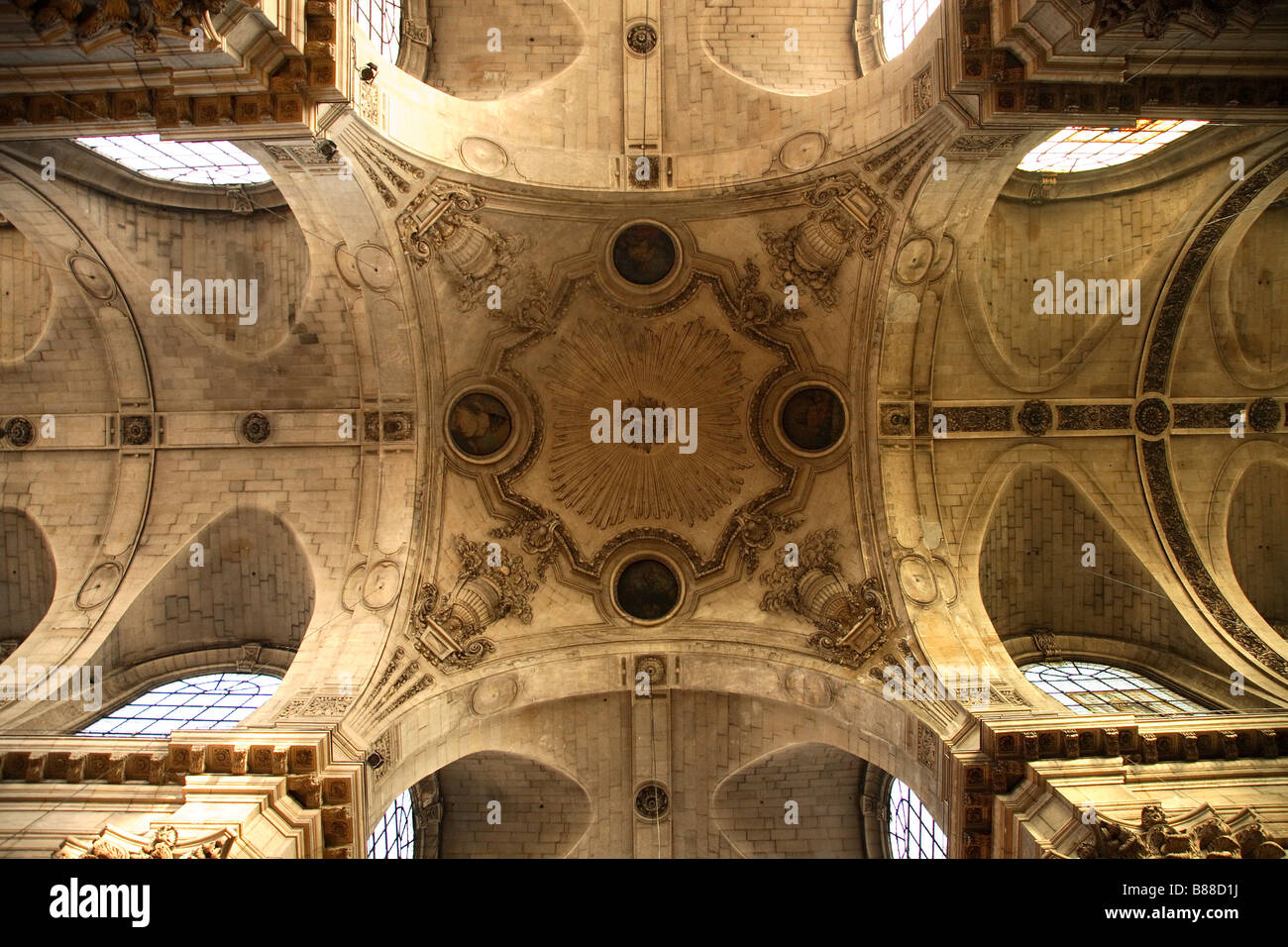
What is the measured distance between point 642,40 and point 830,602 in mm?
12374

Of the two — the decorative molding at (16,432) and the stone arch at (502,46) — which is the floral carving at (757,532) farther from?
the decorative molding at (16,432)

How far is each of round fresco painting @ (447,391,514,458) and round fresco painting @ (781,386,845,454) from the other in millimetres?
6263

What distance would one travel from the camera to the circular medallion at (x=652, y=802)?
1666 cm

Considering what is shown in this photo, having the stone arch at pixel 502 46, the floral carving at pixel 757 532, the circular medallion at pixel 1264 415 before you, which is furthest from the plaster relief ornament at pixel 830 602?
the stone arch at pixel 502 46

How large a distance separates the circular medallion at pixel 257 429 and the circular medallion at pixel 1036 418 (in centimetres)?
1660

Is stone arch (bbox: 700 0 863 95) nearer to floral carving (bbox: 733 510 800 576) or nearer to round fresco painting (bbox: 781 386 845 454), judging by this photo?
round fresco painting (bbox: 781 386 845 454)

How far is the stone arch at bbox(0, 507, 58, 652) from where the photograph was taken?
16.9 m

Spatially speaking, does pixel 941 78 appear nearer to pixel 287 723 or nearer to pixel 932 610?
pixel 932 610

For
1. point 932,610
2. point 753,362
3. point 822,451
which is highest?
point 753,362

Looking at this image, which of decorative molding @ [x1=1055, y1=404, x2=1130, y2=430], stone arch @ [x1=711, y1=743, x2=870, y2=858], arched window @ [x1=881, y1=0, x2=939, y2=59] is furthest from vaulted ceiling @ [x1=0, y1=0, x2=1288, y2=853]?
arched window @ [x1=881, y1=0, x2=939, y2=59]

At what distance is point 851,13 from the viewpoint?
1750 cm

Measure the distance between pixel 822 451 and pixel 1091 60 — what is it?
8.61 metres

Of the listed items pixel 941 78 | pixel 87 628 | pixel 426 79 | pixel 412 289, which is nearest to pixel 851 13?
pixel 941 78

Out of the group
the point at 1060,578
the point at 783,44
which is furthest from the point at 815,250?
the point at 1060,578
